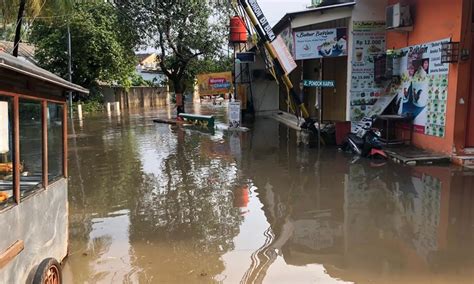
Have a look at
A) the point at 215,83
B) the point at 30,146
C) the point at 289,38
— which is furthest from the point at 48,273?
the point at 215,83

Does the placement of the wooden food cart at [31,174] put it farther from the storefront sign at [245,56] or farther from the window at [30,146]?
the storefront sign at [245,56]

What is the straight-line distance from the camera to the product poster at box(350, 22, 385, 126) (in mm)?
12617

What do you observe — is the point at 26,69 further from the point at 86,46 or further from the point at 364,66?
the point at 86,46

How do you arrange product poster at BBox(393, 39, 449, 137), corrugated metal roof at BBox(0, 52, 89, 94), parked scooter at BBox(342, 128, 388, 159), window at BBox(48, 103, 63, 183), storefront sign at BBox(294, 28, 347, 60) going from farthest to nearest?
storefront sign at BBox(294, 28, 347, 60)
parked scooter at BBox(342, 128, 388, 159)
product poster at BBox(393, 39, 449, 137)
window at BBox(48, 103, 63, 183)
corrugated metal roof at BBox(0, 52, 89, 94)

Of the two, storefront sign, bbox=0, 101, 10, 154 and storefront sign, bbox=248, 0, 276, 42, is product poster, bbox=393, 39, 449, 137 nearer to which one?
storefront sign, bbox=248, 0, 276, 42

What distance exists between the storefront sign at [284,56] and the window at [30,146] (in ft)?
33.5

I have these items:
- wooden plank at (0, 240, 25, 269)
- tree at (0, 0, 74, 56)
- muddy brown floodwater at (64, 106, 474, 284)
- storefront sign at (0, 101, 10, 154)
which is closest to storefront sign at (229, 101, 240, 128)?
muddy brown floodwater at (64, 106, 474, 284)

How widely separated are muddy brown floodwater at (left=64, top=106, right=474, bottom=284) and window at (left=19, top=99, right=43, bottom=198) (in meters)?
1.20

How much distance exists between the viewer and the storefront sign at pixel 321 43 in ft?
42.8

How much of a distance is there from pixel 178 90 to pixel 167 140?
10163 mm

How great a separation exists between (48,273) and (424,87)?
933 cm

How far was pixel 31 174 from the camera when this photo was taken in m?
4.05

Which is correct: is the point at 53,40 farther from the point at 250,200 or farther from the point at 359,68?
the point at 250,200

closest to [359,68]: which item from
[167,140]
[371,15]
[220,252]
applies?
[371,15]
